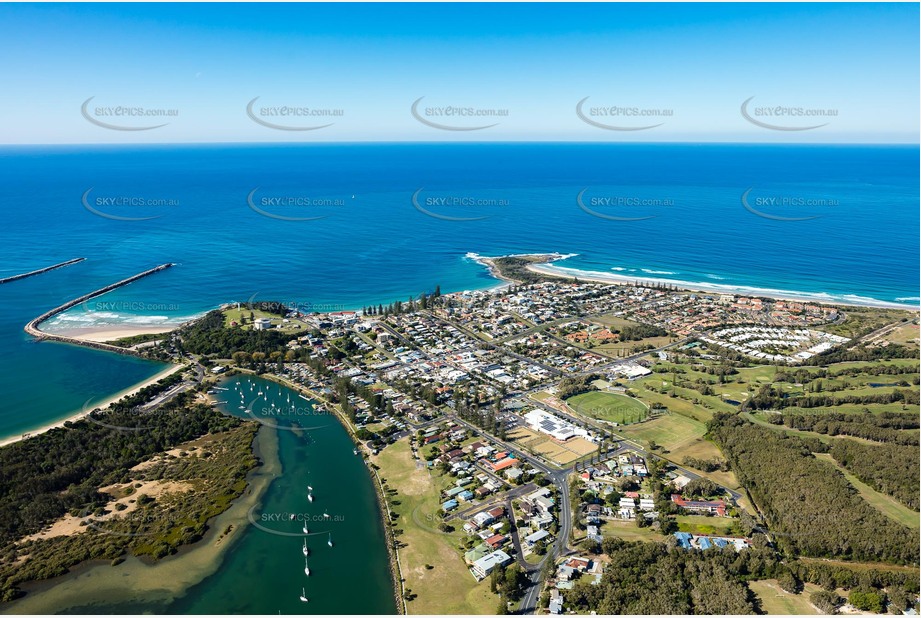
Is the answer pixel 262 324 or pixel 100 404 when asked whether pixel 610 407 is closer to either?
pixel 262 324

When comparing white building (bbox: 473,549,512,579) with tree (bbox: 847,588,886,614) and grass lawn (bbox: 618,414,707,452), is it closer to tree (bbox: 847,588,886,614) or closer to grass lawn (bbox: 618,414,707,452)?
tree (bbox: 847,588,886,614)

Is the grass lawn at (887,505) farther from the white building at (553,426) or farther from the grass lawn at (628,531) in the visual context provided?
the white building at (553,426)

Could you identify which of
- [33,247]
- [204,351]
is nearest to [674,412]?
[204,351]

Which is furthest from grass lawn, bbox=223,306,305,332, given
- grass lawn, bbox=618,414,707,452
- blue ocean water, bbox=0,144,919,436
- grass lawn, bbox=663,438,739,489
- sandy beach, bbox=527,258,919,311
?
grass lawn, bbox=663,438,739,489

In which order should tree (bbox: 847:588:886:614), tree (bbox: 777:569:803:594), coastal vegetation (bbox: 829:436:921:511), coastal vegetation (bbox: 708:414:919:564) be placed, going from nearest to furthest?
tree (bbox: 847:588:886:614) < tree (bbox: 777:569:803:594) < coastal vegetation (bbox: 708:414:919:564) < coastal vegetation (bbox: 829:436:921:511)

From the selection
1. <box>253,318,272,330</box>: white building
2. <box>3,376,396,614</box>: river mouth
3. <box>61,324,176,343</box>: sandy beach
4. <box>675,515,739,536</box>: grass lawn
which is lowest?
<box>3,376,396,614</box>: river mouth

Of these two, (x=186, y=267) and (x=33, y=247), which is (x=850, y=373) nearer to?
(x=186, y=267)
